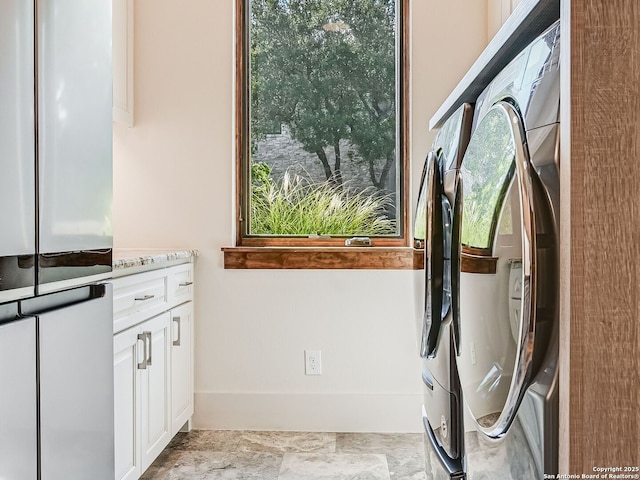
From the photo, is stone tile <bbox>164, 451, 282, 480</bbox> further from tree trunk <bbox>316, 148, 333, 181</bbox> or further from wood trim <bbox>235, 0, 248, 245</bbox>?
tree trunk <bbox>316, 148, 333, 181</bbox>

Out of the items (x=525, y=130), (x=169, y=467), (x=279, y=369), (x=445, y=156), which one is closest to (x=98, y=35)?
(x=445, y=156)

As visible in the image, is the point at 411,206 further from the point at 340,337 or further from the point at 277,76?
the point at 277,76

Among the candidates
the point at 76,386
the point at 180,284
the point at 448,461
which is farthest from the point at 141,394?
the point at 448,461

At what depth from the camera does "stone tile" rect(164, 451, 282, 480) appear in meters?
2.33

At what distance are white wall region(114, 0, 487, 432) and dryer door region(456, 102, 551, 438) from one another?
183 centimetres

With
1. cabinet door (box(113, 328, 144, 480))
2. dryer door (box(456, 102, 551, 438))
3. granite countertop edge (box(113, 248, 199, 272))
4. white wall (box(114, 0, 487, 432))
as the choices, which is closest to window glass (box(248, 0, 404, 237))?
white wall (box(114, 0, 487, 432))

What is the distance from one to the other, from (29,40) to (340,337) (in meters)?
2.09

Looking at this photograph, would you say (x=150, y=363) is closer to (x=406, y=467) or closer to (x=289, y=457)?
(x=289, y=457)

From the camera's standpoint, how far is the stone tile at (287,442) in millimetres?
2639

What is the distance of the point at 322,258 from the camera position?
2.89 m

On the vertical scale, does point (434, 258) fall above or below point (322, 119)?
below

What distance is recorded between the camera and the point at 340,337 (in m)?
2.90

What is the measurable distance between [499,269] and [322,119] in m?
2.29

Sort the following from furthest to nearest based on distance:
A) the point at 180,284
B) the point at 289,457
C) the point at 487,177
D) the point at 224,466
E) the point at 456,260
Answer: the point at 180,284, the point at 289,457, the point at 224,466, the point at 456,260, the point at 487,177
